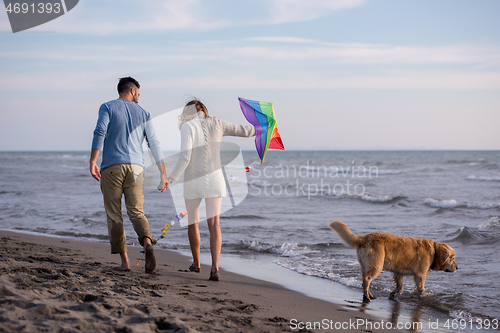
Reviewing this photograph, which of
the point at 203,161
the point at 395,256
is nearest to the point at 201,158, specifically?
the point at 203,161

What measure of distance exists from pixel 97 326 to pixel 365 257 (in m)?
2.93

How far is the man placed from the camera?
4.04 metres

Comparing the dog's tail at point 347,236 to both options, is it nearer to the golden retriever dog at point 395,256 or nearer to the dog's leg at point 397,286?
the golden retriever dog at point 395,256

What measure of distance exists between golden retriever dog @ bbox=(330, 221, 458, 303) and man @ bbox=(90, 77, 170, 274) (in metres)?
2.12

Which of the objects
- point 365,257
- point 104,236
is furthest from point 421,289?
point 104,236

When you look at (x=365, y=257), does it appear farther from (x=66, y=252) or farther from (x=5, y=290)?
(x=66, y=252)

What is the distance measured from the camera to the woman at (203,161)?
4203 mm

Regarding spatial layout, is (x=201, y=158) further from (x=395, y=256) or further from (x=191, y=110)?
(x=395, y=256)

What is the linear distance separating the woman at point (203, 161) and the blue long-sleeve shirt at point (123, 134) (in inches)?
13.6

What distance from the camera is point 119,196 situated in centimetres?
415

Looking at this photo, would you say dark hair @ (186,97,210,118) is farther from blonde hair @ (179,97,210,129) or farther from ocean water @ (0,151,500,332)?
ocean water @ (0,151,500,332)

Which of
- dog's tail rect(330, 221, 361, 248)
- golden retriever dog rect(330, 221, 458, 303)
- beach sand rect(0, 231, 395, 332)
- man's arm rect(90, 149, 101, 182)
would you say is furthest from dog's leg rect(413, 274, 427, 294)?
man's arm rect(90, 149, 101, 182)

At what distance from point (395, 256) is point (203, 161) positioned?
2420 mm

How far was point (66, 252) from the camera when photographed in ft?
18.2
